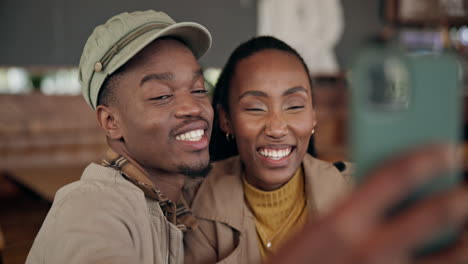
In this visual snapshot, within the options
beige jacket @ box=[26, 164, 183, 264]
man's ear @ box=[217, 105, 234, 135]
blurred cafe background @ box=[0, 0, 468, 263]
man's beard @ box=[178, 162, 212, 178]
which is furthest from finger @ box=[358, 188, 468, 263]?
blurred cafe background @ box=[0, 0, 468, 263]

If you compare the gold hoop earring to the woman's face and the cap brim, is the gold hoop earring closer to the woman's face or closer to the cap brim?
the woman's face

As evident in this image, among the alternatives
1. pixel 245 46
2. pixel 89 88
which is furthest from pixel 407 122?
pixel 245 46

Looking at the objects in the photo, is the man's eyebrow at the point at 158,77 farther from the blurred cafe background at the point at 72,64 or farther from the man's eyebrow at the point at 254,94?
the blurred cafe background at the point at 72,64

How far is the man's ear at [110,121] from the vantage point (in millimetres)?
1262

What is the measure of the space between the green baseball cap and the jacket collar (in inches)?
16.8

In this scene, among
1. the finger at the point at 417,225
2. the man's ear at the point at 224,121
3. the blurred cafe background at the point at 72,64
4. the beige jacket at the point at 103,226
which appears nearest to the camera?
the finger at the point at 417,225

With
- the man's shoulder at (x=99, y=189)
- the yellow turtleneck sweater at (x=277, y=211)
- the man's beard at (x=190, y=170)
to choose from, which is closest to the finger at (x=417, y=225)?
the man's shoulder at (x=99, y=189)

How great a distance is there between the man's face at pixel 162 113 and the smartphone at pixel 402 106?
2.56 ft

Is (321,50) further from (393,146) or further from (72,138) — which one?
(393,146)

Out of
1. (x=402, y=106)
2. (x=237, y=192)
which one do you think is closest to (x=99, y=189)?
(x=237, y=192)

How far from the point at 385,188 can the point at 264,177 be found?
3.02ft

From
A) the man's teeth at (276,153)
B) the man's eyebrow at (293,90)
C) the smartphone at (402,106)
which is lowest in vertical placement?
the man's teeth at (276,153)

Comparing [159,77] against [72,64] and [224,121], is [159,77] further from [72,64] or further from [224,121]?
[72,64]

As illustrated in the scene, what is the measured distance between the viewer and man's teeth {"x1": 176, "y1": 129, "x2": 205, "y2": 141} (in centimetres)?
121
